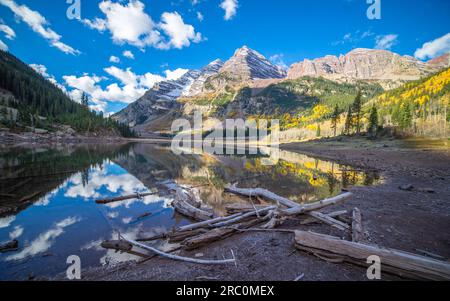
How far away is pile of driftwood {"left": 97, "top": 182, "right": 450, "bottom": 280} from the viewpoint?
4.74 metres

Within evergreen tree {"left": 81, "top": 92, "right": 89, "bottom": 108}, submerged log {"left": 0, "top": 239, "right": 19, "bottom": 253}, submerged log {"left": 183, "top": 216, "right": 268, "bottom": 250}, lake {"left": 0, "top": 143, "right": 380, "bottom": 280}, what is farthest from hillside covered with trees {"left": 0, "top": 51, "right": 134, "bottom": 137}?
submerged log {"left": 183, "top": 216, "right": 268, "bottom": 250}

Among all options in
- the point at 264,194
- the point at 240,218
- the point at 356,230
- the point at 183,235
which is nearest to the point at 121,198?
the point at 183,235

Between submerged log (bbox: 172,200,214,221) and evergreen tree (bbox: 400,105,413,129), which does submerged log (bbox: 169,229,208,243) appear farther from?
evergreen tree (bbox: 400,105,413,129)

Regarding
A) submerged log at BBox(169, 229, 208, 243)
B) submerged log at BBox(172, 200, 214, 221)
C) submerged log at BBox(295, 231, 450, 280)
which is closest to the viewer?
Result: submerged log at BBox(295, 231, 450, 280)

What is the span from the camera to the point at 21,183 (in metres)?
18.7

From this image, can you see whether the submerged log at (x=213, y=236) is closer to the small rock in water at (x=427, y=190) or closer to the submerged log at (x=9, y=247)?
the submerged log at (x=9, y=247)

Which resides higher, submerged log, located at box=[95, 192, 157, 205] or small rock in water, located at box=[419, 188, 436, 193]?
small rock in water, located at box=[419, 188, 436, 193]

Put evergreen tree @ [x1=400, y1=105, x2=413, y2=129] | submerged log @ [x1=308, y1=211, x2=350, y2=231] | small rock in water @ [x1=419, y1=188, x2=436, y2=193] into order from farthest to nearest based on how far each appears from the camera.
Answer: evergreen tree @ [x1=400, y1=105, x2=413, y2=129]
small rock in water @ [x1=419, y1=188, x2=436, y2=193]
submerged log @ [x1=308, y1=211, x2=350, y2=231]

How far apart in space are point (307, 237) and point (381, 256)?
6.16 feet

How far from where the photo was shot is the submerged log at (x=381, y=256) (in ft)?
14.8

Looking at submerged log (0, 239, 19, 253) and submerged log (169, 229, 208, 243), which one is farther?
submerged log (169, 229, 208, 243)

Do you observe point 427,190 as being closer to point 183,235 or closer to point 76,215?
point 183,235
